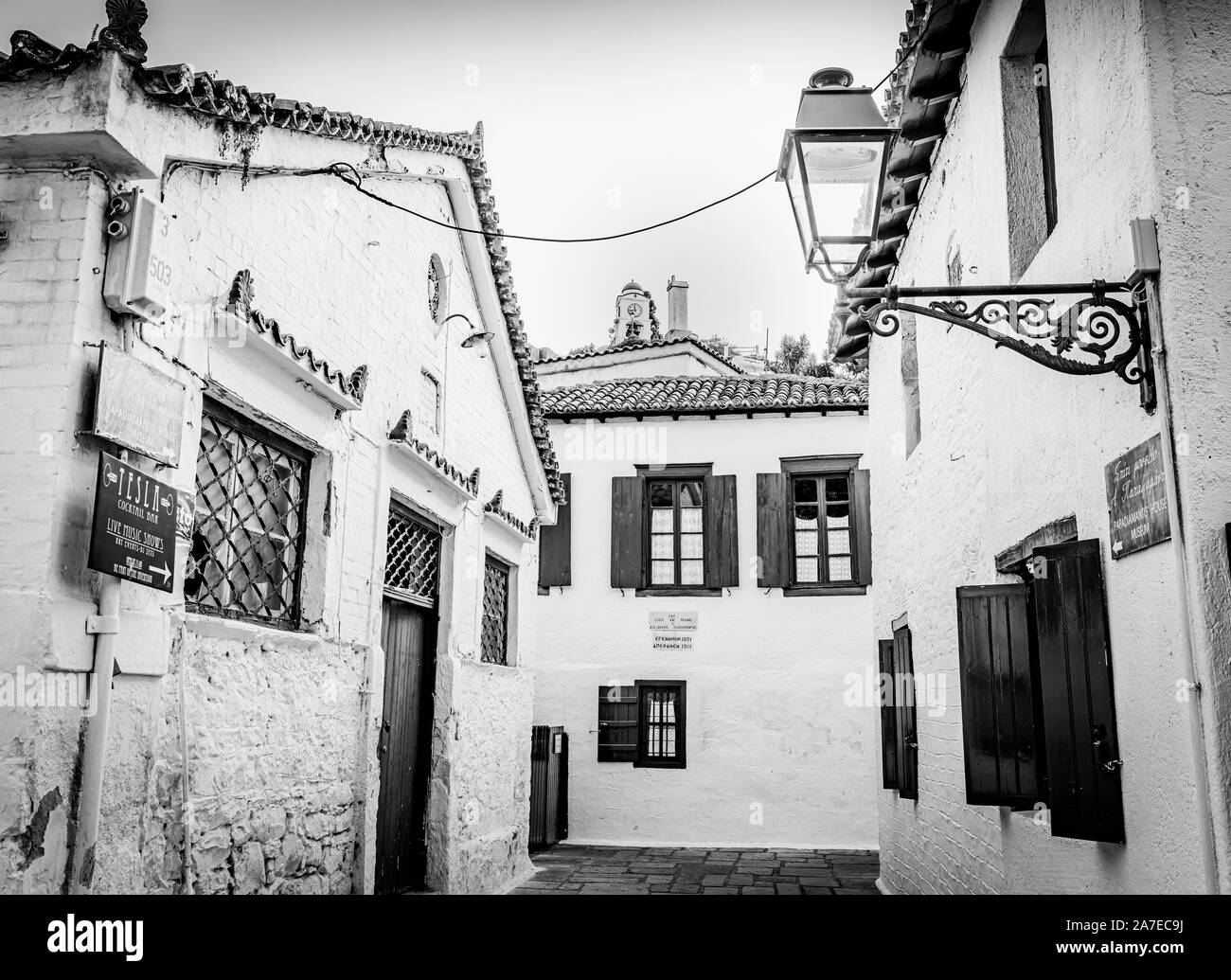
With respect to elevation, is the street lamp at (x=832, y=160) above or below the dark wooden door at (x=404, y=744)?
above

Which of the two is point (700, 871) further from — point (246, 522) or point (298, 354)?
point (298, 354)

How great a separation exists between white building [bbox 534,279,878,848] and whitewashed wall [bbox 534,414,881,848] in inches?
0.8

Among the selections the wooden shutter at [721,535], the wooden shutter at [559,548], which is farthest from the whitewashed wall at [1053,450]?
the wooden shutter at [559,548]

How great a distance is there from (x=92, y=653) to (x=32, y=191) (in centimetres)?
180

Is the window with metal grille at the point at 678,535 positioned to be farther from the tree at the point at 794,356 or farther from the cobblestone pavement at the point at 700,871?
the tree at the point at 794,356

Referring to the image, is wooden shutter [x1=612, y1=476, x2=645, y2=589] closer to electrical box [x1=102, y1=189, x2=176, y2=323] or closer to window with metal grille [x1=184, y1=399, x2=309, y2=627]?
window with metal grille [x1=184, y1=399, x2=309, y2=627]

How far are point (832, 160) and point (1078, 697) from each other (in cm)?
239

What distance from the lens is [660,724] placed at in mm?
14000

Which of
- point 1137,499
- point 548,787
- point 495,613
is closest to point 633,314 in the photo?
point 548,787

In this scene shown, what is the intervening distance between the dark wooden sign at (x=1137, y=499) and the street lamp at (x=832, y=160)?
1.39 meters

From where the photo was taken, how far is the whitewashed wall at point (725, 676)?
13516 millimetres
